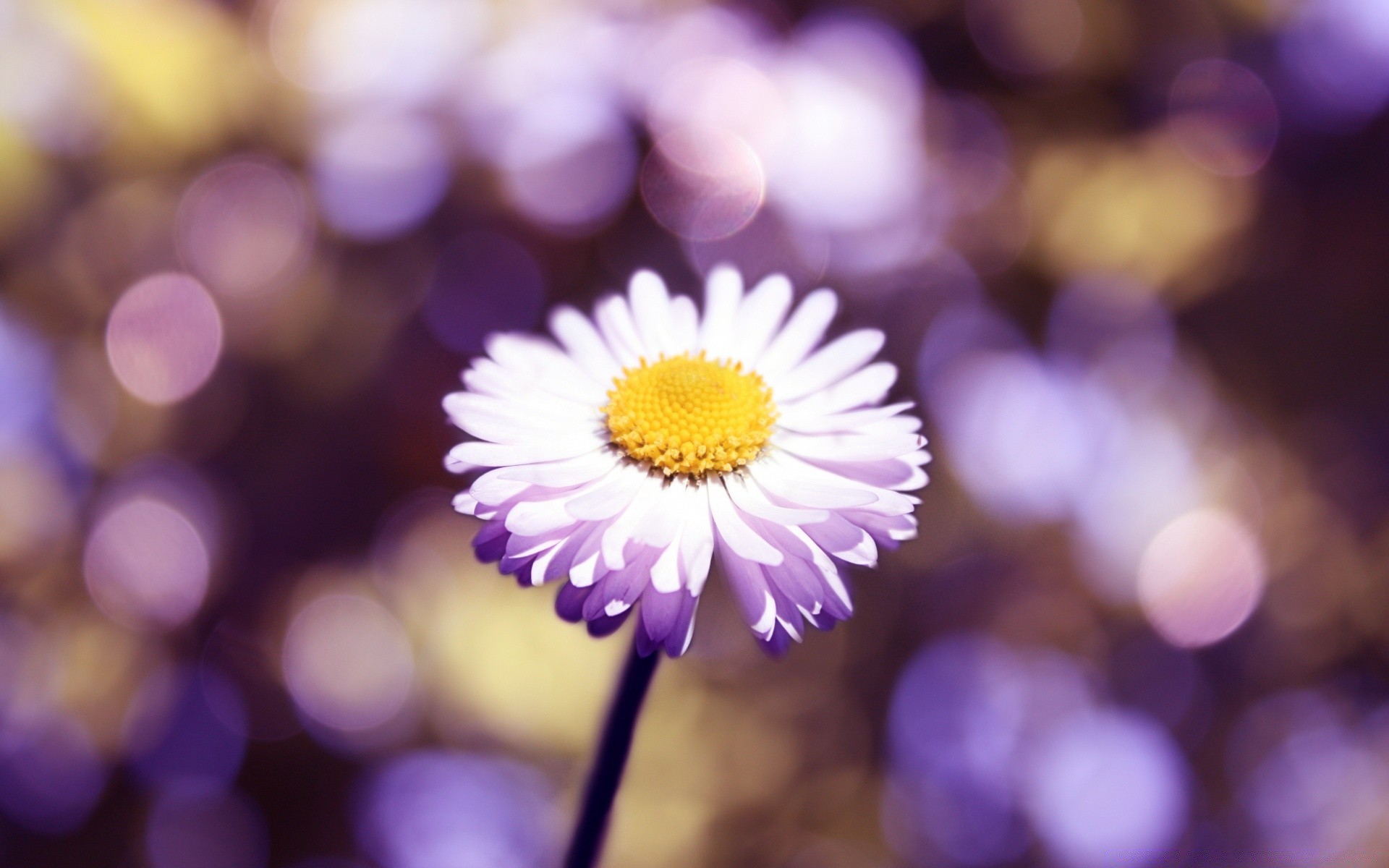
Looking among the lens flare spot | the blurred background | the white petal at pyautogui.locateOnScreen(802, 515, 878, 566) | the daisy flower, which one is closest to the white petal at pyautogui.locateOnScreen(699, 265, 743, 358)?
the daisy flower

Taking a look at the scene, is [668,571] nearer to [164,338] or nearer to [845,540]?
[845,540]

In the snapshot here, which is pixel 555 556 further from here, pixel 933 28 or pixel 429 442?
pixel 933 28

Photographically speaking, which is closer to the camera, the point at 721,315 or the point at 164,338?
the point at 721,315

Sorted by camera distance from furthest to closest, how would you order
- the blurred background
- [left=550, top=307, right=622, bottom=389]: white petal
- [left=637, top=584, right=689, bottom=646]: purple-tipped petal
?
1. the blurred background
2. [left=550, top=307, right=622, bottom=389]: white petal
3. [left=637, top=584, right=689, bottom=646]: purple-tipped petal

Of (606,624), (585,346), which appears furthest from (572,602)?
(585,346)

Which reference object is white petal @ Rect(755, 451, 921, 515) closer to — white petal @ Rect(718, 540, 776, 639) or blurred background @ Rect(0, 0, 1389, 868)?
white petal @ Rect(718, 540, 776, 639)

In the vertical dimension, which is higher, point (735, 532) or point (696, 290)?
point (696, 290)

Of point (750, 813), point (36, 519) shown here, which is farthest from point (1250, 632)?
point (36, 519)

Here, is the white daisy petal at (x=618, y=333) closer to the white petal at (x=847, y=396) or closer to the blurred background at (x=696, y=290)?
the white petal at (x=847, y=396)
